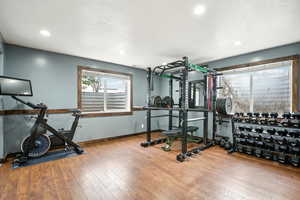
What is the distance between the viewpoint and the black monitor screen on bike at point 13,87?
2.48 meters

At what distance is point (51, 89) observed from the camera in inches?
141

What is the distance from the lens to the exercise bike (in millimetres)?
2832

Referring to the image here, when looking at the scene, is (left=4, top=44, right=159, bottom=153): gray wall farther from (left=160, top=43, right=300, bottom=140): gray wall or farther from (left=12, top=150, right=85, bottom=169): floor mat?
(left=160, top=43, right=300, bottom=140): gray wall

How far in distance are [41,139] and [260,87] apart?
5.68 m

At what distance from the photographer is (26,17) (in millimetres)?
2127

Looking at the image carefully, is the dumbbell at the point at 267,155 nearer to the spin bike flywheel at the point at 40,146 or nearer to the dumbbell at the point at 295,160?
the dumbbell at the point at 295,160

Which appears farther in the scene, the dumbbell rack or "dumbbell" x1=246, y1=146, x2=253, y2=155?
"dumbbell" x1=246, y1=146, x2=253, y2=155

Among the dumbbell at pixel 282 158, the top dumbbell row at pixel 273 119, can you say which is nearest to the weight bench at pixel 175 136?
the top dumbbell row at pixel 273 119

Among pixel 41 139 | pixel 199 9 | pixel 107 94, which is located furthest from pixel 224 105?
pixel 41 139

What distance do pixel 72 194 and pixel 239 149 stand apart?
3805 millimetres

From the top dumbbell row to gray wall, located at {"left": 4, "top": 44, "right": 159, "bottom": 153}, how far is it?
12.4ft

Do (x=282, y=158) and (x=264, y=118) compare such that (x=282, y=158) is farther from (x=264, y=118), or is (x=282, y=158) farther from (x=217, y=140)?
(x=217, y=140)

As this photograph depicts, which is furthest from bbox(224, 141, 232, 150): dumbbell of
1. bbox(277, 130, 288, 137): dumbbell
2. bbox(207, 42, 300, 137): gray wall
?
bbox(277, 130, 288, 137): dumbbell

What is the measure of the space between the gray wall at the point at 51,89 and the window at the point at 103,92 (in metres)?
0.18
